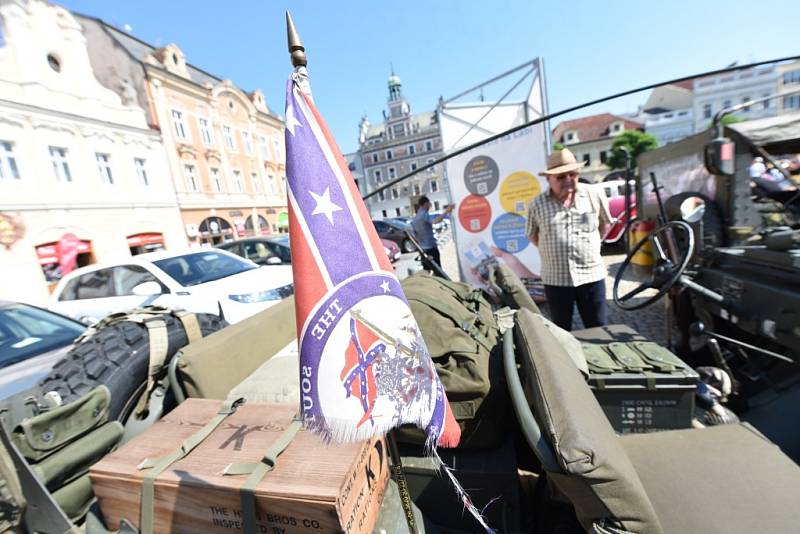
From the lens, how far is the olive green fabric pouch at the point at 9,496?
128 centimetres

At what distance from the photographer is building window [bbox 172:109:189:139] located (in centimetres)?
1810

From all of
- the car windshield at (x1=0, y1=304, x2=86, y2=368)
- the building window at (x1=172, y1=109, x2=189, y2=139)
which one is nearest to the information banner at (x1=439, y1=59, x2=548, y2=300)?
the car windshield at (x1=0, y1=304, x2=86, y2=368)

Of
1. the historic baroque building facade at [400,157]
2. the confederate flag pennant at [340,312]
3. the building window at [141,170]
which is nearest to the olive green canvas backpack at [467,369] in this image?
the confederate flag pennant at [340,312]

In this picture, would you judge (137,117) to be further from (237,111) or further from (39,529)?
(39,529)

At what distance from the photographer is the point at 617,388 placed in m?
1.81

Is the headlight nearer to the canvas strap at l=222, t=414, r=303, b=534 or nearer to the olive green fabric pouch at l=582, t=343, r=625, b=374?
the canvas strap at l=222, t=414, r=303, b=534

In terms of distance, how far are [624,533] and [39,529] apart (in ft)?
6.88

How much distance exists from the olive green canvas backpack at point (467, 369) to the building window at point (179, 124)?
21373 mm

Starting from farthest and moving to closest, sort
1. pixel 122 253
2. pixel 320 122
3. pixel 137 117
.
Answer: pixel 137 117 → pixel 122 253 → pixel 320 122

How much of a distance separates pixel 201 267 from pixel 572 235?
4.98 metres

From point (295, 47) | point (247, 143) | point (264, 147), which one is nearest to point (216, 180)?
point (247, 143)

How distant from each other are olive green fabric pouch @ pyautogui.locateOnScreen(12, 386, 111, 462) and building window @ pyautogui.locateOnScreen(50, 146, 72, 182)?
16.2 meters

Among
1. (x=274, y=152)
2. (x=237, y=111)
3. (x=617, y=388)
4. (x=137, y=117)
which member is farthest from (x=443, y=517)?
(x=274, y=152)

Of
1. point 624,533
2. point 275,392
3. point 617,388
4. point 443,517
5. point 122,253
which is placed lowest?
point 443,517
